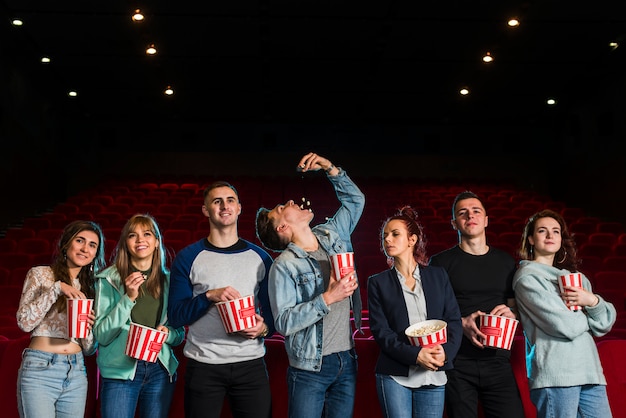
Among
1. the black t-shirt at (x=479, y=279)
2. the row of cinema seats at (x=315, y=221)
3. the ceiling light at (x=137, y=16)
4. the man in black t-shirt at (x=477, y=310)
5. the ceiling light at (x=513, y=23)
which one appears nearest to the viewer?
the man in black t-shirt at (x=477, y=310)

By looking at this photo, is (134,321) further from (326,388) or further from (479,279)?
(479,279)

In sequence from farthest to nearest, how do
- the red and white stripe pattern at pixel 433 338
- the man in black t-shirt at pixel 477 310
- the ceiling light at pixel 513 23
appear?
1. the ceiling light at pixel 513 23
2. the man in black t-shirt at pixel 477 310
3. the red and white stripe pattern at pixel 433 338

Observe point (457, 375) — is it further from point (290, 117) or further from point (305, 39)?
point (290, 117)

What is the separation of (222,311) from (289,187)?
8599mm

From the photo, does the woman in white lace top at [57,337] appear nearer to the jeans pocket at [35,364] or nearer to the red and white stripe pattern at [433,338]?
the jeans pocket at [35,364]

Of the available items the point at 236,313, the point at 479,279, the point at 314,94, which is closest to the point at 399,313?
the point at 479,279

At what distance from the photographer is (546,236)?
263 centimetres

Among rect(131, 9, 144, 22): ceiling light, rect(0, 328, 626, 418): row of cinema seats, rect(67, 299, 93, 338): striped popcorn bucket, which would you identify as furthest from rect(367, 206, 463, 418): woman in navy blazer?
rect(131, 9, 144, 22): ceiling light

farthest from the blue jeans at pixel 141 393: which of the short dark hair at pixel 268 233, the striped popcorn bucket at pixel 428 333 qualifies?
the striped popcorn bucket at pixel 428 333

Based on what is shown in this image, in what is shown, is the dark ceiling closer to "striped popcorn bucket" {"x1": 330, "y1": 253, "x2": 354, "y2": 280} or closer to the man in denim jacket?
the man in denim jacket

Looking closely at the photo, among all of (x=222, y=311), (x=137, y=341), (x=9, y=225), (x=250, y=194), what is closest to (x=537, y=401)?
(x=222, y=311)

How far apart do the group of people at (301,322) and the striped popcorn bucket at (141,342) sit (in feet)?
0.38

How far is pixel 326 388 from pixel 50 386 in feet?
3.24

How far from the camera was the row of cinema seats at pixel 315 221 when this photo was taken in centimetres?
289
